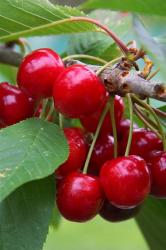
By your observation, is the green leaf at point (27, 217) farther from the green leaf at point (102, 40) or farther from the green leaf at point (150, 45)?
the green leaf at point (102, 40)

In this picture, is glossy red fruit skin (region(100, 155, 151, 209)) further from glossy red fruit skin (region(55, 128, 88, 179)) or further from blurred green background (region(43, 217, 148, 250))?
blurred green background (region(43, 217, 148, 250))

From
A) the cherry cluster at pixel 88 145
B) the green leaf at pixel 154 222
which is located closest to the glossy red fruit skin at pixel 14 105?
the cherry cluster at pixel 88 145

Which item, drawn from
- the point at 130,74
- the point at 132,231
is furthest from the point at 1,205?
the point at 132,231

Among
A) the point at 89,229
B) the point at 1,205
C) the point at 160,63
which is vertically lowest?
the point at 89,229

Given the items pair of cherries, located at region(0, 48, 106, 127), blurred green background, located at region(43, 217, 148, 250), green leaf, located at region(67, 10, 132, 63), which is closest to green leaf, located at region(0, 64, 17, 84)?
green leaf, located at region(67, 10, 132, 63)

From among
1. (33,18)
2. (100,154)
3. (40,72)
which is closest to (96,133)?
(100,154)

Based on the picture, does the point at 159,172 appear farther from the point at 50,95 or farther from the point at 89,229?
the point at 89,229
